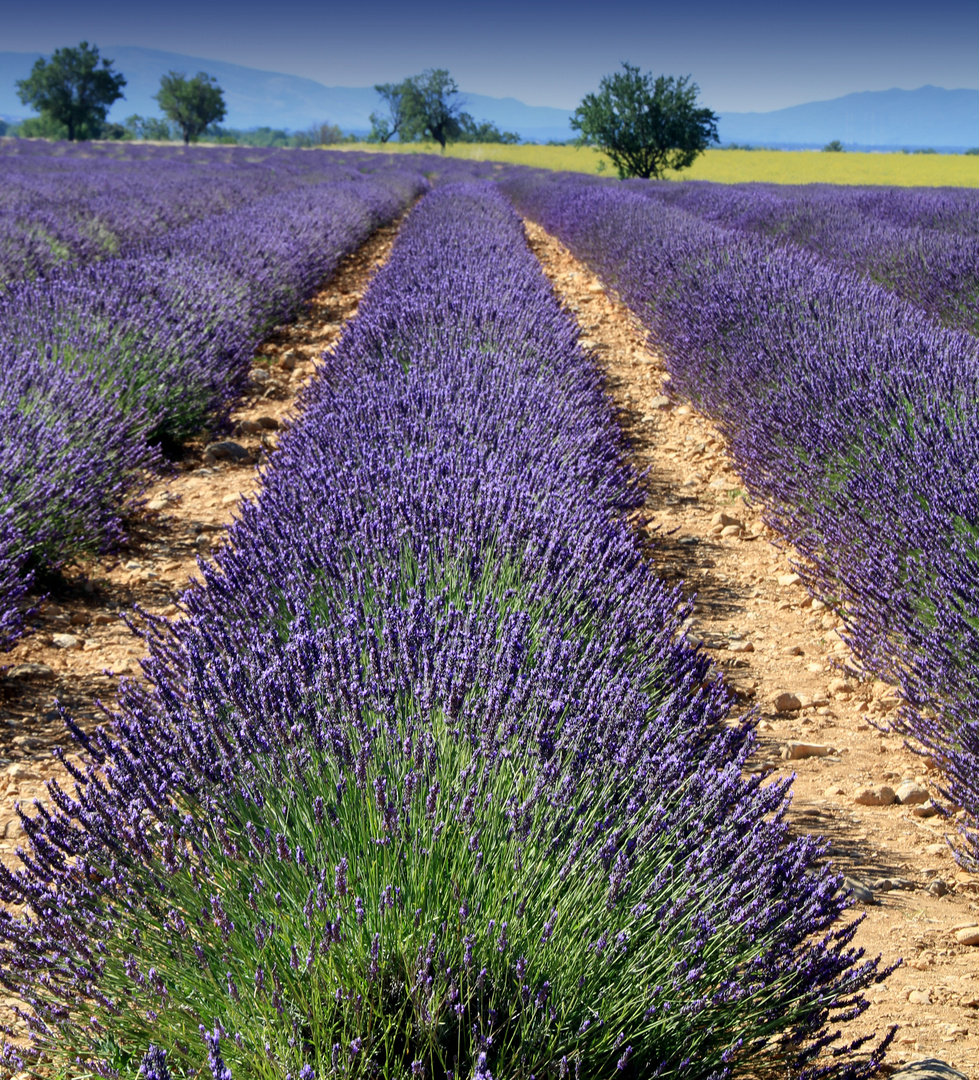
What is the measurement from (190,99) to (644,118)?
38.1 meters

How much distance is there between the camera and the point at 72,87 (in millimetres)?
46594

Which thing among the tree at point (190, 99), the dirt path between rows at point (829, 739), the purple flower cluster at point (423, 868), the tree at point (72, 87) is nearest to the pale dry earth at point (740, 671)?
the dirt path between rows at point (829, 739)

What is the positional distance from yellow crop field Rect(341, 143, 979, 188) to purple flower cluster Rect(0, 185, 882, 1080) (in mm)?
28079

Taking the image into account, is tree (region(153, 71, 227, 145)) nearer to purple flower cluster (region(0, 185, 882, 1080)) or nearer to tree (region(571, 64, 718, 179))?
tree (region(571, 64, 718, 179))

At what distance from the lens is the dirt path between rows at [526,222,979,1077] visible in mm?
1759

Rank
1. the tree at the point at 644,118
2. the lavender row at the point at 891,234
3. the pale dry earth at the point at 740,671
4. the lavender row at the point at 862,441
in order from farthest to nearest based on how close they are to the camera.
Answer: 1. the tree at the point at 644,118
2. the lavender row at the point at 891,234
3. the lavender row at the point at 862,441
4. the pale dry earth at the point at 740,671

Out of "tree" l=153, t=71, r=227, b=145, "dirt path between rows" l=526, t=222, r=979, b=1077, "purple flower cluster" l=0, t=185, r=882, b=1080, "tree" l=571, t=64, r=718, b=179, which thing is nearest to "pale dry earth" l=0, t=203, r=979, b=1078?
"dirt path between rows" l=526, t=222, r=979, b=1077

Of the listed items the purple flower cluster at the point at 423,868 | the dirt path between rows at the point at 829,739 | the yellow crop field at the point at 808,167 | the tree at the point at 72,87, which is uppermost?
the tree at the point at 72,87

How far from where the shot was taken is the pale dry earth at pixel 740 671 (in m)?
1.89

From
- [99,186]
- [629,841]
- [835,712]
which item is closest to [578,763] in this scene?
[629,841]

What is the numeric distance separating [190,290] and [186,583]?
3211mm

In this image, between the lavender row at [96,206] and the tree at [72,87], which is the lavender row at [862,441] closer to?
the lavender row at [96,206]

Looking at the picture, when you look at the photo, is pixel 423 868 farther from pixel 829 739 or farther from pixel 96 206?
pixel 96 206

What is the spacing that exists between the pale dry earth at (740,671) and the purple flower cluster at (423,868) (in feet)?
1.44
